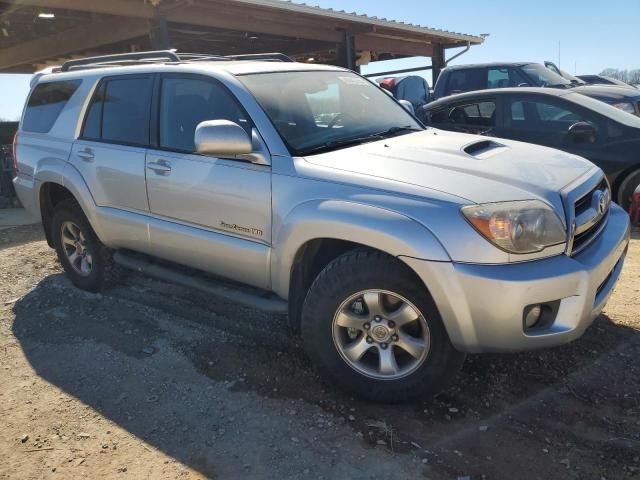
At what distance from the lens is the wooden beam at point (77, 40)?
37.6 ft

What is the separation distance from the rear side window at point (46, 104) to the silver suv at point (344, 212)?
25 centimetres

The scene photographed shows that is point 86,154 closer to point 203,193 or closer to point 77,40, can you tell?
point 203,193

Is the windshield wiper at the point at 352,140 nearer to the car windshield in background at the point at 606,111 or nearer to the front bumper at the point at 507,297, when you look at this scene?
the front bumper at the point at 507,297

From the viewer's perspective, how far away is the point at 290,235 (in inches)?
124

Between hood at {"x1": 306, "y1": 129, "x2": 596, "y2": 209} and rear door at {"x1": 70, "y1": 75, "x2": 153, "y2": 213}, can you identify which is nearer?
hood at {"x1": 306, "y1": 129, "x2": 596, "y2": 209}

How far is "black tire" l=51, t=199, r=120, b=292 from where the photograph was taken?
478 centimetres

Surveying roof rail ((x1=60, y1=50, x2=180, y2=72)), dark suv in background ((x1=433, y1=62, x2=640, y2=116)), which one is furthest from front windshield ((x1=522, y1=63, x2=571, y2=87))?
roof rail ((x1=60, y1=50, x2=180, y2=72))

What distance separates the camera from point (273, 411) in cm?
310

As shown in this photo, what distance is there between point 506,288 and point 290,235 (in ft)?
3.85

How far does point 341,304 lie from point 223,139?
1.12 metres

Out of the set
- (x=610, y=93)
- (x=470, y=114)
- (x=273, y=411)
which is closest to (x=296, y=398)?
(x=273, y=411)

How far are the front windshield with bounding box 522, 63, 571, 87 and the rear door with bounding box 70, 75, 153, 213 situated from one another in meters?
7.95

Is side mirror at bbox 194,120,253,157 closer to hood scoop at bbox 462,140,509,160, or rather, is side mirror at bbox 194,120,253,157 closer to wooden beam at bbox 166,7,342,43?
hood scoop at bbox 462,140,509,160

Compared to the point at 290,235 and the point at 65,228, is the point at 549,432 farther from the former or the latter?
the point at 65,228
